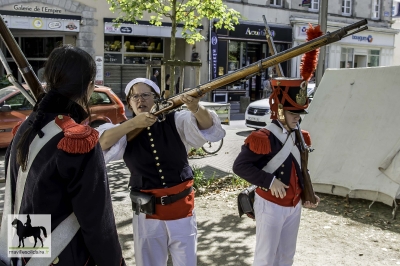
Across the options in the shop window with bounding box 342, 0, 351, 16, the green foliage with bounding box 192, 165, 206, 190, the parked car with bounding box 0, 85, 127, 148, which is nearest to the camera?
the green foliage with bounding box 192, 165, 206, 190

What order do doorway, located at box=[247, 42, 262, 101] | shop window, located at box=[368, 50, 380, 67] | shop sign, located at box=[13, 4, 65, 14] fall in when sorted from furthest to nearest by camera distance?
shop window, located at box=[368, 50, 380, 67], doorway, located at box=[247, 42, 262, 101], shop sign, located at box=[13, 4, 65, 14]

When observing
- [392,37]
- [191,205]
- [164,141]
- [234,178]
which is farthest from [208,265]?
[392,37]

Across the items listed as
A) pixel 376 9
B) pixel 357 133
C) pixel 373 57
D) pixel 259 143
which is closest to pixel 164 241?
pixel 259 143

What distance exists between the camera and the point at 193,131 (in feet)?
10.3

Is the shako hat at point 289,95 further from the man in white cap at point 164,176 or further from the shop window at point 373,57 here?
the shop window at point 373,57

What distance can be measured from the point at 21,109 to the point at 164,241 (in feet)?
27.4

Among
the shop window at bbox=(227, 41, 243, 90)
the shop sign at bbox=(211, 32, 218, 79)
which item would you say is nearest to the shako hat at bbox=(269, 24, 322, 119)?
the shop sign at bbox=(211, 32, 218, 79)

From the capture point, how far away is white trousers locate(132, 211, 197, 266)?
10.4 feet

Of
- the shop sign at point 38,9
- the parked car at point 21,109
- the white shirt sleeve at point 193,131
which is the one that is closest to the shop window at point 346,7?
the shop sign at point 38,9

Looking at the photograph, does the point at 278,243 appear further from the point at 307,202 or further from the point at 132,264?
the point at 132,264

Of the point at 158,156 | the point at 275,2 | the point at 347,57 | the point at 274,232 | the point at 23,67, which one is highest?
the point at 275,2

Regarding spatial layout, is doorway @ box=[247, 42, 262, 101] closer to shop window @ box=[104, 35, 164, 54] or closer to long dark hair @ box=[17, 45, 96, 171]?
shop window @ box=[104, 35, 164, 54]

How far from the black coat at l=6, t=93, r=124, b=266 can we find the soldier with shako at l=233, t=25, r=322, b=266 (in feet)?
5.33

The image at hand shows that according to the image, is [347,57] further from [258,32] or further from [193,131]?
[193,131]
